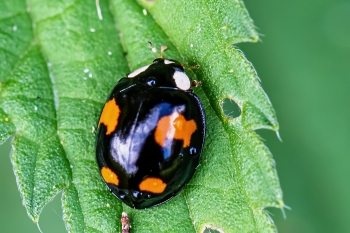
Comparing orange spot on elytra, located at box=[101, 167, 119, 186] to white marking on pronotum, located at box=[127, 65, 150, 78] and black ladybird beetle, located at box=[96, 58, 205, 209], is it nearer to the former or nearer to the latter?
black ladybird beetle, located at box=[96, 58, 205, 209]

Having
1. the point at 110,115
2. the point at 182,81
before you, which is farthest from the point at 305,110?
the point at 110,115

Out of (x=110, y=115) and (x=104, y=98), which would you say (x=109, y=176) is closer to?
(x=110, y=115)

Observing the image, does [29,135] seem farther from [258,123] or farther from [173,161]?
[258,123]

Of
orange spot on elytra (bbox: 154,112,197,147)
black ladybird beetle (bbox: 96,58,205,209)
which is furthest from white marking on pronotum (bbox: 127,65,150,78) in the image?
orange spot on elytra (bbox: 154,112,197,147)

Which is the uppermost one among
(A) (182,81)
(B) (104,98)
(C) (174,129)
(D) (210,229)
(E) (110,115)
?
(A) (182,81)

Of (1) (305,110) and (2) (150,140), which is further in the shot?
(1) (305,110)

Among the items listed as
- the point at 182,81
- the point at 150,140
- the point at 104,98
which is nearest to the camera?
the point at 150,140

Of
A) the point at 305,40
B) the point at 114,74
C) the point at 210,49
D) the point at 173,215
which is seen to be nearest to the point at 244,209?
the point at 173,215
